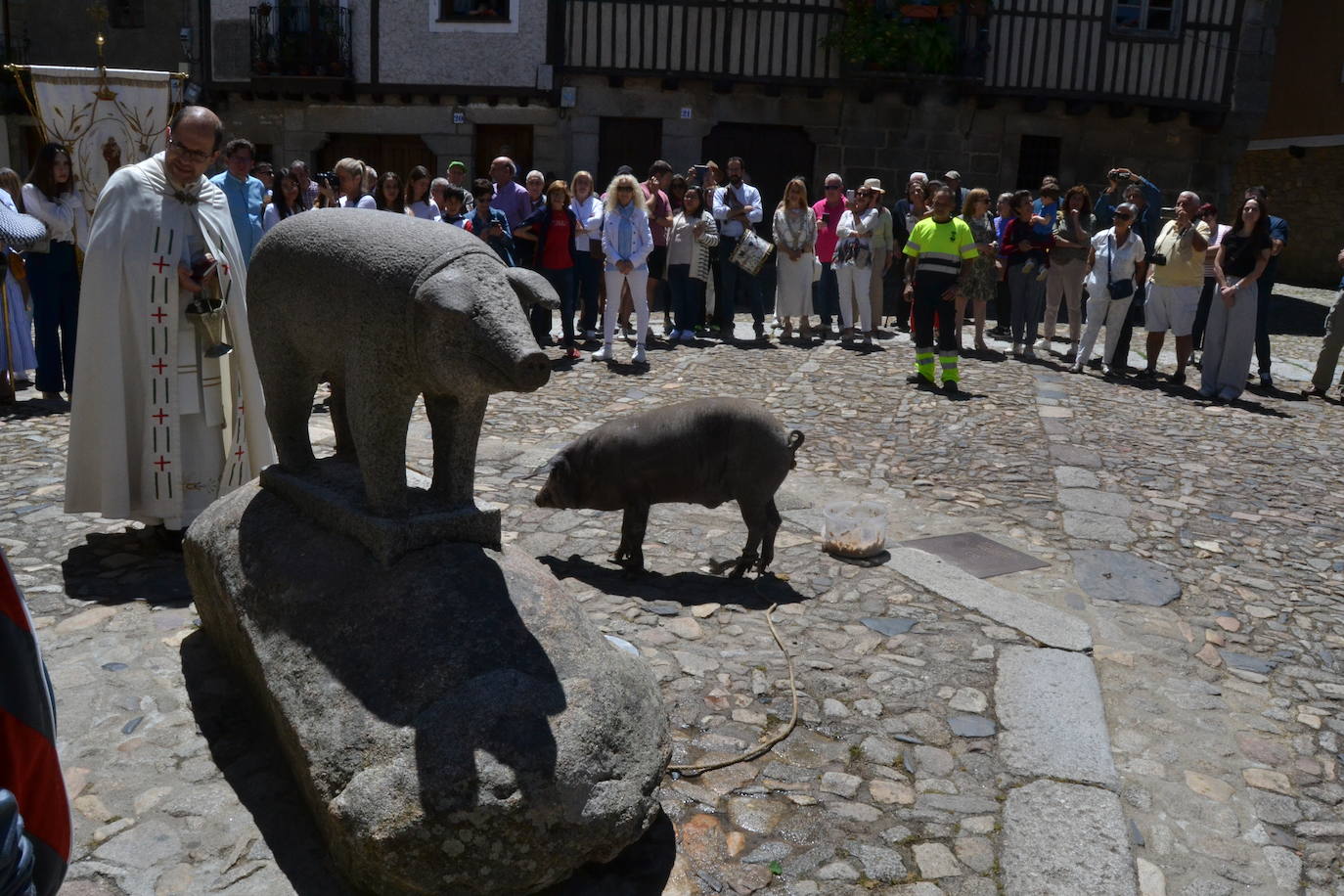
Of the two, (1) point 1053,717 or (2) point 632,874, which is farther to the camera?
(1) point 1053,717

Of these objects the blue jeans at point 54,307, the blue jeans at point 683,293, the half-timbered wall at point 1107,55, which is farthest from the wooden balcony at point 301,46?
the blue jeans at point 54,307

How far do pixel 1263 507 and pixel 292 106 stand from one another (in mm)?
17043

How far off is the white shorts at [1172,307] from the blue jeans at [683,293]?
4.75m

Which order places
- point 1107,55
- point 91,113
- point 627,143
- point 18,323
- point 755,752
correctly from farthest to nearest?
point 627,143 < point 1107,55 < point 91,113 < point 18,323 < point 755,752

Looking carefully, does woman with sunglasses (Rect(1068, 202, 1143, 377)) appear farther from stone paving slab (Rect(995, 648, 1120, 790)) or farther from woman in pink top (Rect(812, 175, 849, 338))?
stone paving slab (Rect(995, 648, 1120, 790))

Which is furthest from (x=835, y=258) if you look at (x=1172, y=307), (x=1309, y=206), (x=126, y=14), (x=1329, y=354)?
(x=126, y=14)

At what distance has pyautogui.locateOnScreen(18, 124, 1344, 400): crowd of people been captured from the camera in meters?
10.7

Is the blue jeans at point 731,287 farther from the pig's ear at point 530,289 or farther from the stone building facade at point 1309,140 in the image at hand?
the stone building facade at point 1309,140

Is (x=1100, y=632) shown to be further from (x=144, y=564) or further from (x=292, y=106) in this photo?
(x=292, y=106)

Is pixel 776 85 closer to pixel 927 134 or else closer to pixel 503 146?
pixel 927 134

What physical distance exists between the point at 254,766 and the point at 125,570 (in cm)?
208

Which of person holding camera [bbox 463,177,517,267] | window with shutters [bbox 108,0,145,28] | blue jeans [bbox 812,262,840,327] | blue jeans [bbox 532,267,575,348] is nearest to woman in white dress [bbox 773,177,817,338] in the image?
blue jeans [bbox 812,262,840,327]

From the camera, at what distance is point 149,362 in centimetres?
531

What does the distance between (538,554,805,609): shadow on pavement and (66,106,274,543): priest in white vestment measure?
1716 millimetres
